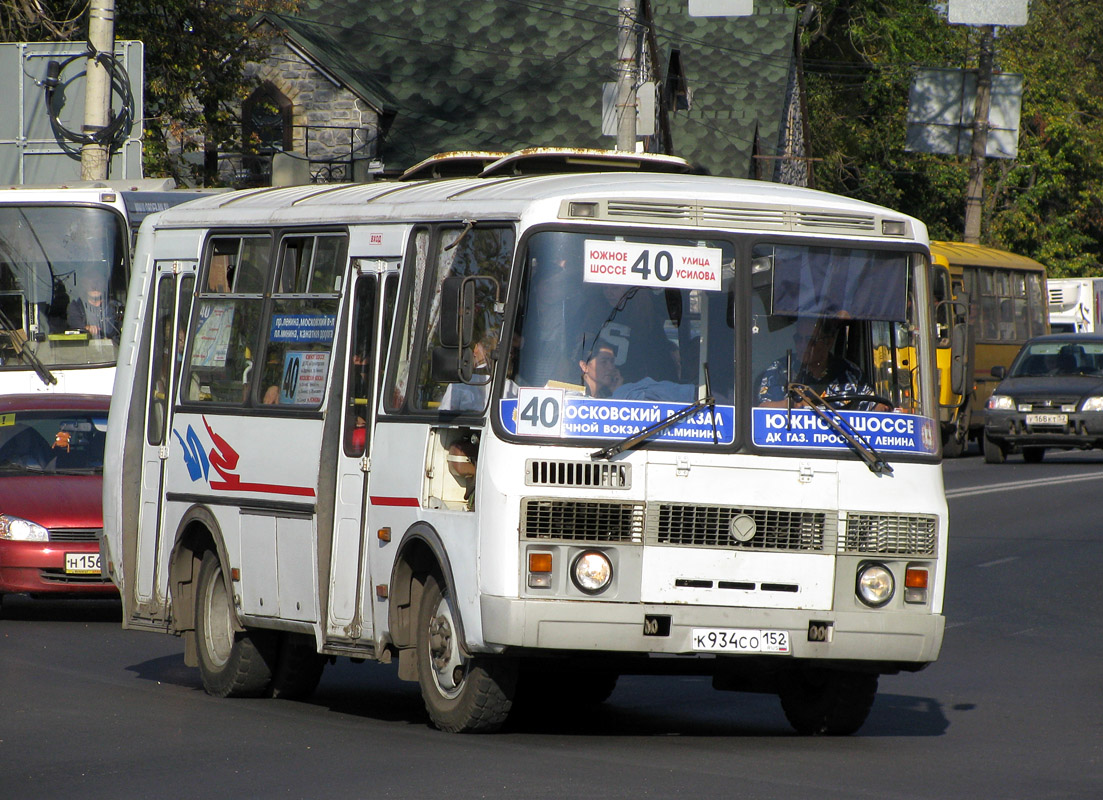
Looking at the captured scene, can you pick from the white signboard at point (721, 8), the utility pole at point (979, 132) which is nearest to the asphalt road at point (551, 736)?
the white signboard at point (721, 8)

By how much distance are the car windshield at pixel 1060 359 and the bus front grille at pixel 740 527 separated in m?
23.4

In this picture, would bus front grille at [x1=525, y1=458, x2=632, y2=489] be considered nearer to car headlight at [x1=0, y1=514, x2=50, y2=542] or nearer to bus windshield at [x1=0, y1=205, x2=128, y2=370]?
car headlight at [x1=0, y1=514, x2=50, y2=542]

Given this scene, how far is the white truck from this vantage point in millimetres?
51500

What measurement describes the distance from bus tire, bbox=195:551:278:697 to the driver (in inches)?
135

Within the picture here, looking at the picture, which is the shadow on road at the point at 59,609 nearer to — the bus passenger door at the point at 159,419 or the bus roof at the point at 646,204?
the bus passenger door at the point at 159,419

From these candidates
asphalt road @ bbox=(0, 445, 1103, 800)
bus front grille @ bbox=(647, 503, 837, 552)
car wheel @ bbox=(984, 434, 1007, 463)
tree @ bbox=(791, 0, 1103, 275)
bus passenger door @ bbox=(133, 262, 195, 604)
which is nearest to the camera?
asphalt road @ bbox=(0, 445, 1103, 800)

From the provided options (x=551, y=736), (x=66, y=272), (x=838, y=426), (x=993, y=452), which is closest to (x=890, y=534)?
(x=838, y=426)

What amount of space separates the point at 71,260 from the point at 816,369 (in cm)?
1429

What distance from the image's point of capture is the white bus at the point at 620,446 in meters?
8.81

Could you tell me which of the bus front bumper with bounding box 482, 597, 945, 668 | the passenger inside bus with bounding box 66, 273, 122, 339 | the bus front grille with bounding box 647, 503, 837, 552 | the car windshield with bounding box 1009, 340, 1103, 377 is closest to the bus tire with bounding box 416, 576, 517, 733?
the bus front bumper with bounding box 482, 597, 945, 668

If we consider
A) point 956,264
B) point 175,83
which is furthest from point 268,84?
point 956,264

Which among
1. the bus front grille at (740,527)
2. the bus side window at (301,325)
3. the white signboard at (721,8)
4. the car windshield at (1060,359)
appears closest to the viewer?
the bus front grille at (740,527)

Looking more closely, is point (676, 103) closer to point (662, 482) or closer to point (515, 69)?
point (515, 69)

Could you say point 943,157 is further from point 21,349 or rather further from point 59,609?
point 59,609
